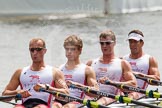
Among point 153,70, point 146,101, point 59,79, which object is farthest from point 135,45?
point 59,79

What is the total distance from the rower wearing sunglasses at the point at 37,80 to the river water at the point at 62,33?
6.80 m

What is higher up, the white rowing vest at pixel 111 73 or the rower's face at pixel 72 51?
the rower's face at pixel 72 51

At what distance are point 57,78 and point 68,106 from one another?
1.36 feet

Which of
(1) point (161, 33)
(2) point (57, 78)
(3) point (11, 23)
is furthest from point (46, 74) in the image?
(3) point (11, 23)

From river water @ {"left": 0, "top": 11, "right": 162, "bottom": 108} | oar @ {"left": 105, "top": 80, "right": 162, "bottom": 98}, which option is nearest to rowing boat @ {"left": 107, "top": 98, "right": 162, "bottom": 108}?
oar @ {"left": 105, "top": 80, "right": 162, "bottom": 98}

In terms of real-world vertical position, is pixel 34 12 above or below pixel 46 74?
above

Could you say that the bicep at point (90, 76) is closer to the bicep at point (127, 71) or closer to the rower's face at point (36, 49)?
the bicep at point (127, 71)

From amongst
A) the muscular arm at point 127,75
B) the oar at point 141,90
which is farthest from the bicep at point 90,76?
the muscular arm at point 127,75

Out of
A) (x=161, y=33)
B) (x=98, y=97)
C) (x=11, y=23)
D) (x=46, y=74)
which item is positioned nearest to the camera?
(x=46, y=74)

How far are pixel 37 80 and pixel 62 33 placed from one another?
60.8 feet

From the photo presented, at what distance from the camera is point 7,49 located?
886 inches

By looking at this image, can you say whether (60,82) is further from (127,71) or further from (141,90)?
(127,71)

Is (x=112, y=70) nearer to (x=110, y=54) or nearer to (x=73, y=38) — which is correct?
(x=110, y=54)

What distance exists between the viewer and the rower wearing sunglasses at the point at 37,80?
8.13 meters
